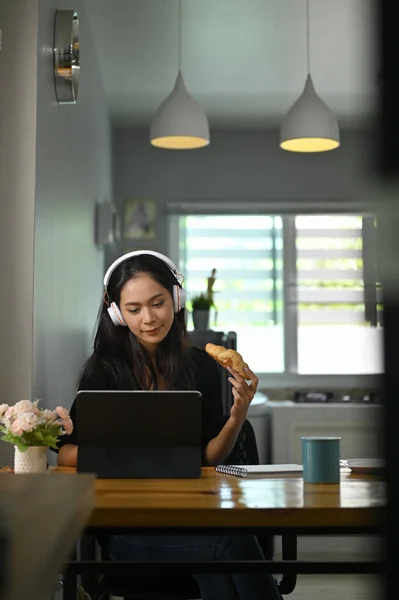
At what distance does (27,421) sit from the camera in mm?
1979

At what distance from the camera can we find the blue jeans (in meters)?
2.01

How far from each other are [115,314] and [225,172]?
370 centimetres

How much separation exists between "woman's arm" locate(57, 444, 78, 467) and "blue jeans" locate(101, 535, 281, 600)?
9.1 inches

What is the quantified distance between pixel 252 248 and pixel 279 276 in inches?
10.8

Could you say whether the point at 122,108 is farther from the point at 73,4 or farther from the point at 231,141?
the point at 73,4

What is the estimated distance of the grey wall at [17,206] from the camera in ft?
8.16

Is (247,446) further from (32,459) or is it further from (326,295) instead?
(326,295)

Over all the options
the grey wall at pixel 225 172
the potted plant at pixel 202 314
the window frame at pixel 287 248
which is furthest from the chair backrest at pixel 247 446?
the grey wall at pixel 225 172

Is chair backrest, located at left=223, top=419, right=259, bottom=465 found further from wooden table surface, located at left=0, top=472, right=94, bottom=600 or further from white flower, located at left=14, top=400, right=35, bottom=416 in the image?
wooden table surface, located at left=0, top=472, right=94, bottom=600

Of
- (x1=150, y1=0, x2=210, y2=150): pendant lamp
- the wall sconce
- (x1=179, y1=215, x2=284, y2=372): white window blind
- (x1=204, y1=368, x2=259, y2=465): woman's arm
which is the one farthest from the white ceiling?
(x1=204, y1=368, x2=259, y2=465): woman's arm

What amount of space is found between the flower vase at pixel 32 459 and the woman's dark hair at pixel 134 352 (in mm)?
470

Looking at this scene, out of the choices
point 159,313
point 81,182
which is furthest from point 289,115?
point 159,313

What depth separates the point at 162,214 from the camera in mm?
6051

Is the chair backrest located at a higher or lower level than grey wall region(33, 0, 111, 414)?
lower
